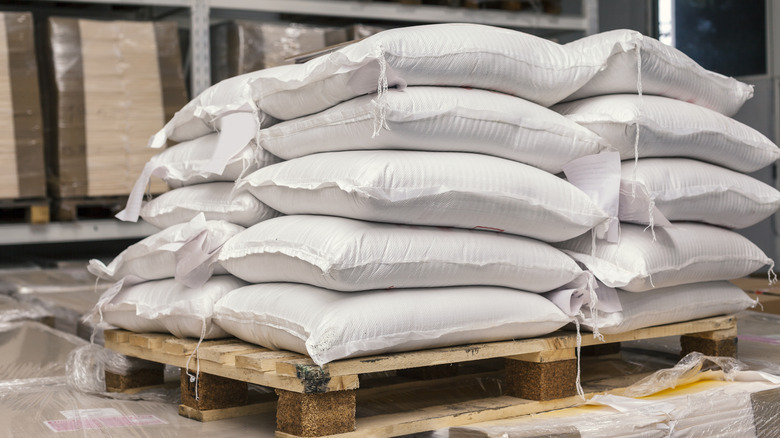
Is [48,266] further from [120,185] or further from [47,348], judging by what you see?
[47,348]

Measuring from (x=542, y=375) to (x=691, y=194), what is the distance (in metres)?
0.79

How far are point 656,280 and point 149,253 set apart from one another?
1.52 m

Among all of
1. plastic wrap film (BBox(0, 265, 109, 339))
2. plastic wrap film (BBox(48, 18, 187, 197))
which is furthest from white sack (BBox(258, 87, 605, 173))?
plastic wrap film (BBox(48, 18, 187, 197))

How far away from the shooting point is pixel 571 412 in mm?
2436

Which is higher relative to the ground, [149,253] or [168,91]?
[168,91]

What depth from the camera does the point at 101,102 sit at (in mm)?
5363

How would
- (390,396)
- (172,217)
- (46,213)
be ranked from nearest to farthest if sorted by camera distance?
(390,396) → (172,217) → (46,213)

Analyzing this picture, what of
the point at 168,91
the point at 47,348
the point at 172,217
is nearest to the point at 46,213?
the point at 168,91

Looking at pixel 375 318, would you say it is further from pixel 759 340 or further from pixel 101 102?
pixel 101 102

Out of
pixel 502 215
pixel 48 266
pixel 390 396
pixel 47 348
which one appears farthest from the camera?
pixel 48 266

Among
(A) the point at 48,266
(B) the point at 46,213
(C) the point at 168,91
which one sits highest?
(C) the point at 168,91

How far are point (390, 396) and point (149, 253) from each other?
0.85m

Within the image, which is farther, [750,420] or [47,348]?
[47,348]

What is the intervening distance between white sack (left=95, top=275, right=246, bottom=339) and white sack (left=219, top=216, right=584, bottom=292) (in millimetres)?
105
